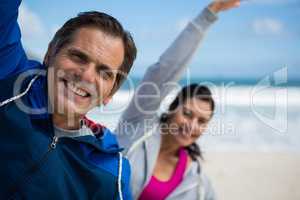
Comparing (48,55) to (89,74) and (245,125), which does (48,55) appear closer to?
(89,74)

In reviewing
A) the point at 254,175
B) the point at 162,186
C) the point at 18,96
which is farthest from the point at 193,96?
the point at 254,175

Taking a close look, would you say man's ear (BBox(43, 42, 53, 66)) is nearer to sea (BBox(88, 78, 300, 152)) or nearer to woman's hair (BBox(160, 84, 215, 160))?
woman's hair (BBox(160, 84, 215, 160))

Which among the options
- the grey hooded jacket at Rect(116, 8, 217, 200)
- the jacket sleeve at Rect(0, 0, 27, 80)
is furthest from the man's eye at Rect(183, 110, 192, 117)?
the jacket sleeve at Rect(0, 0, 27, 80)

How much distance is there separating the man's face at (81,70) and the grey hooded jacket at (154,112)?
122 cm

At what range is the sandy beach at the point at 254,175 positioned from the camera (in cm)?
621

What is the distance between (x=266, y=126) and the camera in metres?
11.1

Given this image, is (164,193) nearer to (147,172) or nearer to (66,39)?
(147,172)

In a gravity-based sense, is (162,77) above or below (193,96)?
above

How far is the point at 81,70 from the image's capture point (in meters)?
1.53

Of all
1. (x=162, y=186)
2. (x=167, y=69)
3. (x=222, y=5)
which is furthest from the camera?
(x=162, y=186)

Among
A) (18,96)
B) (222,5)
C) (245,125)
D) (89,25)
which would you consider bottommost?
(245,125)

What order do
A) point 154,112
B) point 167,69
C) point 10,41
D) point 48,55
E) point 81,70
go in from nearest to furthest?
point 10,41, point 81,70, point 48,55, point 167,69, point 154,112

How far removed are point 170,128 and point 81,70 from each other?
1969 mm

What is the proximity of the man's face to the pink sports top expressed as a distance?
1.48 metres
